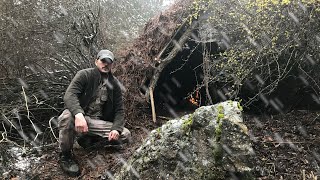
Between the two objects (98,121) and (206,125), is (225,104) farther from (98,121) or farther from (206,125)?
(98,121)

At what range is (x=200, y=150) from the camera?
3.68 metres

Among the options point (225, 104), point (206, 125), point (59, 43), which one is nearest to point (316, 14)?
point (225, 104)

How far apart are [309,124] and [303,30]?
2.05 m

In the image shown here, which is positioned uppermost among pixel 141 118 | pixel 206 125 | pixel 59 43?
pixel 59 43

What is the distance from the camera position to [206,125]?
3.82 metres

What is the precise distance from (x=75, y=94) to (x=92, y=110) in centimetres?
51

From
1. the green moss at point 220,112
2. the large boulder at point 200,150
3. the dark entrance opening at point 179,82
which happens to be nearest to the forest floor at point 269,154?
the large boulder at point 200,150

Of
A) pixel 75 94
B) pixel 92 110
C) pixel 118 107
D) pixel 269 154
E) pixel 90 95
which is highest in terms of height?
pixel 75 94

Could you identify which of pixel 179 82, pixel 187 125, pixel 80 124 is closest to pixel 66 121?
pixel 80 124

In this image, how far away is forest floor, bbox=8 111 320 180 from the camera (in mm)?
4867

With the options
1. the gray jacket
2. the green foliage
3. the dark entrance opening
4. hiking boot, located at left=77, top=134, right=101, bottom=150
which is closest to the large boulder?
the gray jacket

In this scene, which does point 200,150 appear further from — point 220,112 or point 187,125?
point 220,112

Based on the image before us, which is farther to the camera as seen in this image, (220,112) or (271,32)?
(271,32)

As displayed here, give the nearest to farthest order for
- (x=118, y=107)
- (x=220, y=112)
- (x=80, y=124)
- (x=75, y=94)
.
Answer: (x=220, y=112) → (x=80, y=124) → (x=75, y=94) → (x=118, y=107)
